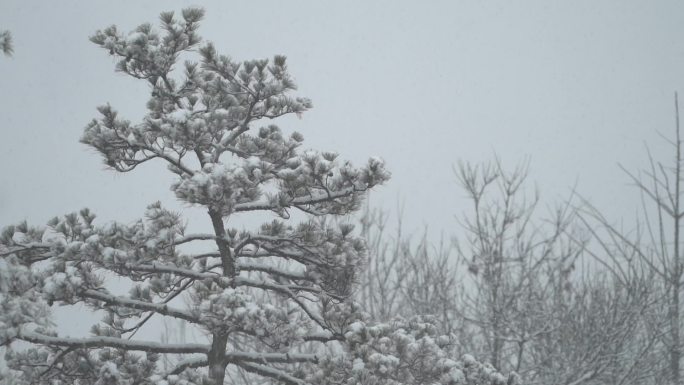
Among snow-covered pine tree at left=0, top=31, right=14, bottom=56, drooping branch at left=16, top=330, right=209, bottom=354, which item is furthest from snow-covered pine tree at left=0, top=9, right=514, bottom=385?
snow-covered pine tree at left=0, top=31, right=14, bottom=56

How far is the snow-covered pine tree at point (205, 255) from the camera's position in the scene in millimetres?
6125

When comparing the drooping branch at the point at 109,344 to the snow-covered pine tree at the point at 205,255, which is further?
the drooping branch at the point at 109,344

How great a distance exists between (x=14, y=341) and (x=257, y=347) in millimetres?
7197

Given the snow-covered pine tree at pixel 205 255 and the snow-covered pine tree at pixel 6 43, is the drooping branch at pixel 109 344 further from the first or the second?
the snow-covered pine tree at pixel 6 43

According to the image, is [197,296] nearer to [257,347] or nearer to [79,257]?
[79,257]

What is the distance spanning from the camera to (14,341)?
21.0 ft

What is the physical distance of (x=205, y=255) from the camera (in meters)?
7.39

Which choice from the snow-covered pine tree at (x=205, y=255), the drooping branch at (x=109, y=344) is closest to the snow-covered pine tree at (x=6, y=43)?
the snow-covered pine tree at (x=205, y=255)

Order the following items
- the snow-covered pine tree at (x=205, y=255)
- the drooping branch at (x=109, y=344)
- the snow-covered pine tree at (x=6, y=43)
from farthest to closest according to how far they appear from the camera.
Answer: the drooping branch at (x=109, y=344), the snow-covered pine tree at (x=205, y=255), the snow-covered pine tree at (x=6, y=43)

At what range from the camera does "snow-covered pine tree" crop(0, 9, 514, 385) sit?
6.12 metres

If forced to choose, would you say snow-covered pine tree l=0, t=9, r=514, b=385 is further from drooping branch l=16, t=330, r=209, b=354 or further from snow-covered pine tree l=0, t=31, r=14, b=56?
snow-covered pine tree l=0, t=31, r=14, b=56

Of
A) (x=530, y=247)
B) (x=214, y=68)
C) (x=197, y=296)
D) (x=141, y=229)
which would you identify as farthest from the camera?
(x=530, y=247)

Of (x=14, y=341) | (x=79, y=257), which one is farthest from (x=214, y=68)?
(x=14, y=341)

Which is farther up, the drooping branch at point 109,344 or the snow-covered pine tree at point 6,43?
the snow-covered pine tree at point 6,43
